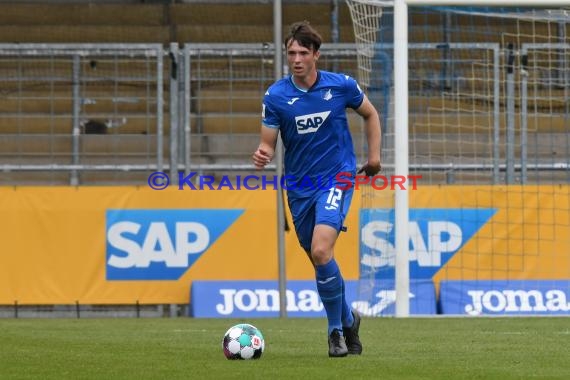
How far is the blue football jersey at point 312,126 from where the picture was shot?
785 centimetres

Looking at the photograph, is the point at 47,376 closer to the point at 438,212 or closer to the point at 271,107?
the point at 271,107

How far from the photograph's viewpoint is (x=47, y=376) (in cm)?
649

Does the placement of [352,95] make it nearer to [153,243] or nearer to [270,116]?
[270,116]

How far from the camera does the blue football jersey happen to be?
25.7ft

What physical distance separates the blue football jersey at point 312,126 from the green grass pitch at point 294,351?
1.15 meters

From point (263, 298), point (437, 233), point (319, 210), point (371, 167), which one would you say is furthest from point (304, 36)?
point (437, 233)

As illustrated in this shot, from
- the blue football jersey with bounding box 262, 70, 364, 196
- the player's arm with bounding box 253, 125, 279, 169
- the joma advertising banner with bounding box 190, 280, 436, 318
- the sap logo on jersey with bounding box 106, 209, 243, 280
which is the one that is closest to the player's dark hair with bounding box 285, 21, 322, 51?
the blue football jersey with bounding box 262, 70, 364, 196

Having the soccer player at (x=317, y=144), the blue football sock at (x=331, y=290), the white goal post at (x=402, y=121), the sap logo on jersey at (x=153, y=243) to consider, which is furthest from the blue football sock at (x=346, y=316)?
the sap logo on jersey at (x=153, y=243)

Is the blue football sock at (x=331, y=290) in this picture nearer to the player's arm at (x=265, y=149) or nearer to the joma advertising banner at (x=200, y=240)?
the player's arm at (x=265, y=149)

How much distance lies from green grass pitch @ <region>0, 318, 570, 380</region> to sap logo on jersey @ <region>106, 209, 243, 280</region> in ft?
7.06

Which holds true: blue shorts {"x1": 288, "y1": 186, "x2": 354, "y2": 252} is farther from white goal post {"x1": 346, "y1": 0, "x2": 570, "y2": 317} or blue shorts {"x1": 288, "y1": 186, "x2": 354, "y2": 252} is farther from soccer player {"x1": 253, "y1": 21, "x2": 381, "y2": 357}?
white goal post {"x1": 346, "y1": 0, "x2": 570, "y2": 317}

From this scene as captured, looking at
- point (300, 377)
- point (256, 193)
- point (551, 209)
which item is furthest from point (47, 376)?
point (551, 209)

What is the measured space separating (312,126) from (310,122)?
3 cm

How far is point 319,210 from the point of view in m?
7.68
